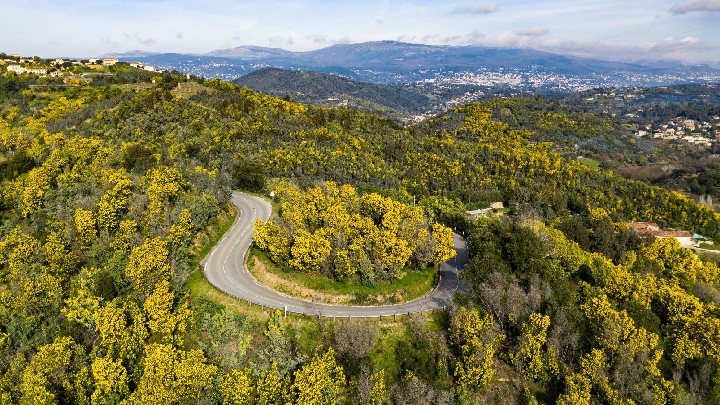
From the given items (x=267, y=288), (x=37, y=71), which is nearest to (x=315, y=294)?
(x=267, y=288)

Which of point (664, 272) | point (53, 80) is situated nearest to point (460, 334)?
point (664, 272)

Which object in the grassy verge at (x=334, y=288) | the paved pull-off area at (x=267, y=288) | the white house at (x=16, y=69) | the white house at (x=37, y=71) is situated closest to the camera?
the paved pull-off area at (x=267, y=288)

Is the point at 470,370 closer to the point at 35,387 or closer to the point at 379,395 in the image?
the point at 379,395

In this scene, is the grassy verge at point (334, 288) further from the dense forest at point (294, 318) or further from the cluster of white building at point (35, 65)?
the cluster of white building at point (35, 65)

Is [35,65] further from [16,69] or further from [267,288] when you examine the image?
[267,288]

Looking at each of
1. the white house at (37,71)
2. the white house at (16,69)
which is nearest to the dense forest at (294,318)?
the white house at (37,71)
